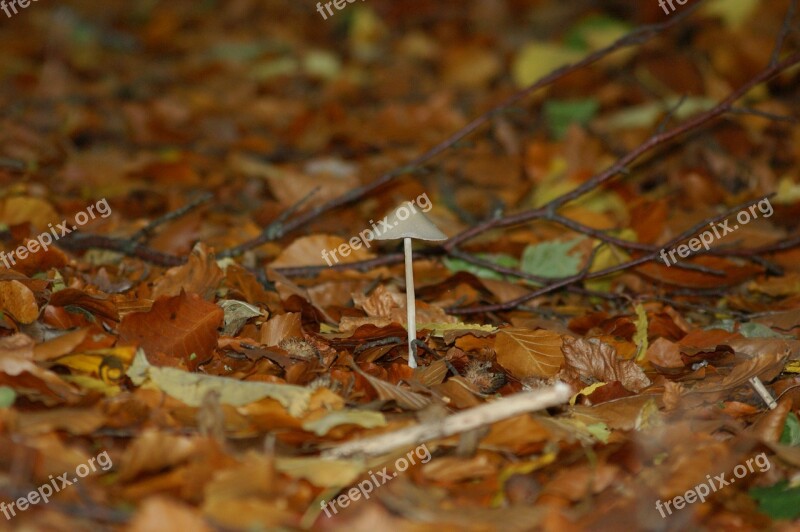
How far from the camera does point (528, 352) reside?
1872 millimetres

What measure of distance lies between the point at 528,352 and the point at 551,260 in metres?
0.68

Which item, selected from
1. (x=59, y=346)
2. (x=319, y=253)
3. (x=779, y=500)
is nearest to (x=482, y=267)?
(x=319, y=253)

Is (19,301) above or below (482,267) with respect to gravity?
above

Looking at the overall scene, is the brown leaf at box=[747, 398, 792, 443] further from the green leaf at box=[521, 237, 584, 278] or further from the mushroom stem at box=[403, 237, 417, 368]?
the green leaf at box=[521, 237, 584, 278]

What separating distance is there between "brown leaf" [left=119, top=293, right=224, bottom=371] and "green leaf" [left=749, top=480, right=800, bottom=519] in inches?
46.1

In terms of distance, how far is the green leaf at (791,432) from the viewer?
169 cm

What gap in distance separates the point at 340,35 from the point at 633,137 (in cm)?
208

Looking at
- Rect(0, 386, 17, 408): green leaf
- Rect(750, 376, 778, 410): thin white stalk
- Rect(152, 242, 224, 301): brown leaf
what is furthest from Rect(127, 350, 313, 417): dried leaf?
Rect(750, 376, 778, 410): thin white stalk

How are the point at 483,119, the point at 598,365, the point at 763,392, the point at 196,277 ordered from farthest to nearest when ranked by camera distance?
the point at 483,119 → the point at 196,277 → the point at 598,365 → the point at 763,392

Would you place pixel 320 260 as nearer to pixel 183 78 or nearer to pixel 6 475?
pixel 6 475

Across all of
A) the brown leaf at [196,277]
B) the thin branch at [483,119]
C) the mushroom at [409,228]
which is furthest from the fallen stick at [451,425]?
the thin branch at [483,119]

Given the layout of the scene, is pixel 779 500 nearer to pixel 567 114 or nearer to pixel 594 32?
pixel 567 114

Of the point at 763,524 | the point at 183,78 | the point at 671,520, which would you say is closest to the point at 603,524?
the point at 671,520

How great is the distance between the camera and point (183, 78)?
4.48 meters
